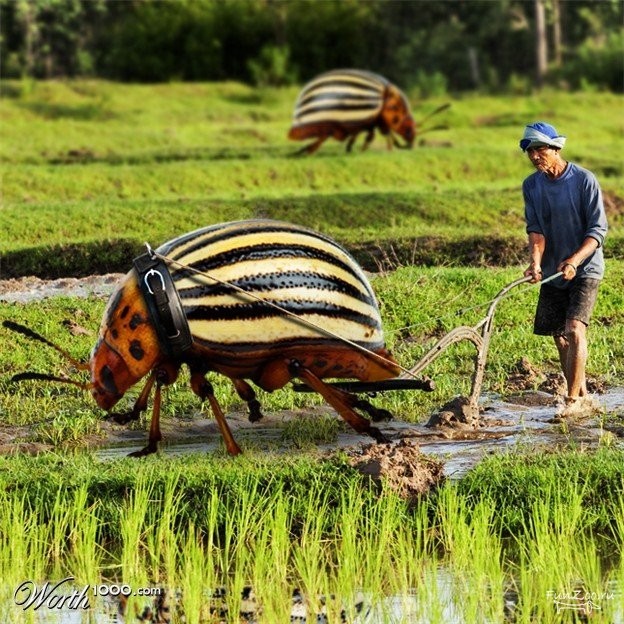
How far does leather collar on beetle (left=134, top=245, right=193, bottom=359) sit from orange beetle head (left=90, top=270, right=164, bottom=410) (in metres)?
0.05

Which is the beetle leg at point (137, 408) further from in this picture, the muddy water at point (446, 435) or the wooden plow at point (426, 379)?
the wooden plow at point (426, 379)

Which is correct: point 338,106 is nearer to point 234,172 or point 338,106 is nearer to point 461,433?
point 234,172

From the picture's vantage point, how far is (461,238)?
12305 millimetres

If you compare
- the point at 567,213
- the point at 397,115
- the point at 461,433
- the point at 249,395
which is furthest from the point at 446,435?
the point at 397,115

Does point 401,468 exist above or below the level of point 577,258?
below

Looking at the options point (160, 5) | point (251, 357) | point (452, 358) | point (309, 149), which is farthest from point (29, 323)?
point (160, 5)

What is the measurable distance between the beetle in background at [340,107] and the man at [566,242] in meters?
12.8

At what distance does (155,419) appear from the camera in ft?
21.4

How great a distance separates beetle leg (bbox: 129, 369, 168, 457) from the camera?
628 cm

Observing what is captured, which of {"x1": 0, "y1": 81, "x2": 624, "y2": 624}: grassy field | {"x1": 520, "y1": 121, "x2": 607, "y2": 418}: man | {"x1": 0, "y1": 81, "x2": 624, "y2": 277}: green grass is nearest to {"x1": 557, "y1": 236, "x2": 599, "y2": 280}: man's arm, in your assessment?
{"x1": 520, "y1": 121, "x2": 607, "y2": 418}: man

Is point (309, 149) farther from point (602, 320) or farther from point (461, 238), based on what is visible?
point (602, 320)

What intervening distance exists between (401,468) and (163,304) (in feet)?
Answer: 3.96

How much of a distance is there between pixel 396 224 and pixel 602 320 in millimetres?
4619

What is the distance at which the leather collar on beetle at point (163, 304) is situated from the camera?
19.9 ft
